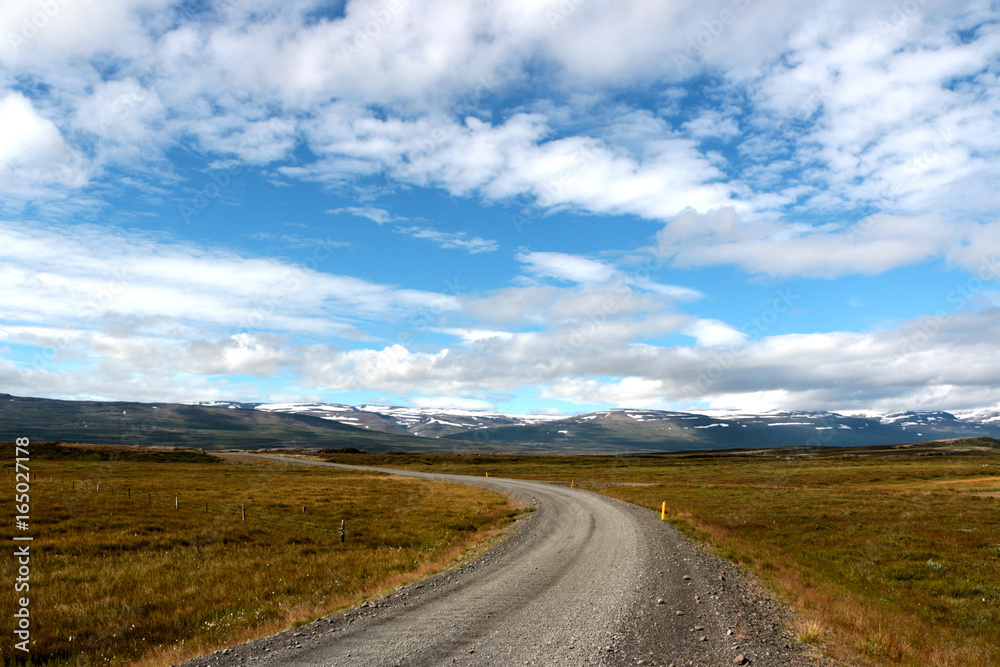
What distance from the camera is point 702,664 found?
37.0 feet

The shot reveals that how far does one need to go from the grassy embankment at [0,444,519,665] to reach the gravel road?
2274mm

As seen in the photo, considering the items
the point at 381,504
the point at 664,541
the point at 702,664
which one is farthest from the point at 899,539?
the point at 381,504

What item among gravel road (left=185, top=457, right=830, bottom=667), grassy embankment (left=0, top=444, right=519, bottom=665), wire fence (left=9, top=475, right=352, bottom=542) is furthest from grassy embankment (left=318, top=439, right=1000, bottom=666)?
wire fence (left=9, top=475, right=352, bottom=542)

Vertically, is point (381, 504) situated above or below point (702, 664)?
below

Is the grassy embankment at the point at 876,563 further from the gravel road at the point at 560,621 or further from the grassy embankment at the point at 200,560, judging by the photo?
the grassy embankment at the point at 200,560

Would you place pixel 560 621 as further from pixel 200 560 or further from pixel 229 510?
pixel 229 510

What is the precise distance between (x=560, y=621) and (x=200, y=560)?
1850 cm

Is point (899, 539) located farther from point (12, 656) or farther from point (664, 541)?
point (12, 656)

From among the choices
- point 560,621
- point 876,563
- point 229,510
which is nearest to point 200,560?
point 229,510

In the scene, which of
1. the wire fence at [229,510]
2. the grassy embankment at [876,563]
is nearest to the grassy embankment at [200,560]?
the wire fence at [229,510]

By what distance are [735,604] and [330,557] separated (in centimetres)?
1847

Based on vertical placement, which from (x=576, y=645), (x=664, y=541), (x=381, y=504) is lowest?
(x=381, y=504)

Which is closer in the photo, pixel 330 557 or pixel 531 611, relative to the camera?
pixel 531 611

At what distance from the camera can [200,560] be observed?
76.5 ft
